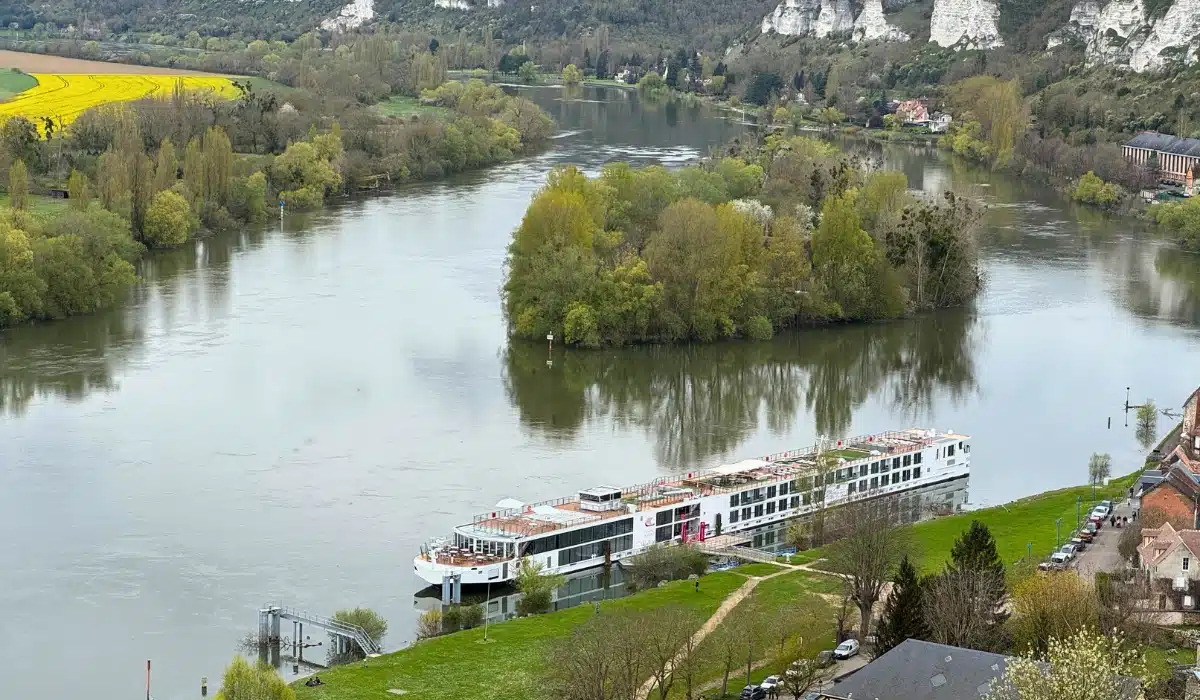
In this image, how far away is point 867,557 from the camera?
27672 millimetres

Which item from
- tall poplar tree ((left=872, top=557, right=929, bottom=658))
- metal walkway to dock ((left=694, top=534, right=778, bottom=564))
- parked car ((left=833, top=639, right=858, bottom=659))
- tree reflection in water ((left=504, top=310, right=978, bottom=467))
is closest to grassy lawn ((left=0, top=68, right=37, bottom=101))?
tree reflection in water ((left=504, top=310, right=978, bottom=467))

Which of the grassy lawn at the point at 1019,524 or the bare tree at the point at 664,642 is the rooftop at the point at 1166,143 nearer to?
the grassy lawn at the point at 1019,524

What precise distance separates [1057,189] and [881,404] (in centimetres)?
3651

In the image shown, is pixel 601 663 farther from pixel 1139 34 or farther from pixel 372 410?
pixel 1139 34

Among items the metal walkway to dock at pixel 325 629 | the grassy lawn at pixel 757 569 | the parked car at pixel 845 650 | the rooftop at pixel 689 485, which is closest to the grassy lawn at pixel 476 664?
the metal walkway to dock at pixel 325 629

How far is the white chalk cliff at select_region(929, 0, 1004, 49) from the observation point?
110 metres

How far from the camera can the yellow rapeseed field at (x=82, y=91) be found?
7538 centimetres

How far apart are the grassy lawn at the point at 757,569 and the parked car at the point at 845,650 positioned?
379cm

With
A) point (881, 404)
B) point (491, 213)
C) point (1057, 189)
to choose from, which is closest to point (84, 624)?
point (881, 404)

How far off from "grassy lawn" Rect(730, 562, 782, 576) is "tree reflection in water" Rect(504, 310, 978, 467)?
20.6ft

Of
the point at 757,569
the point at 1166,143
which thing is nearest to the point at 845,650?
the point at 757,569

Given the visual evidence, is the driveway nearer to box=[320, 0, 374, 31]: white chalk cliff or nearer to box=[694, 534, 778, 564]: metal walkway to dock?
box=[694, 534, 778, 564]: metal walkway to dock

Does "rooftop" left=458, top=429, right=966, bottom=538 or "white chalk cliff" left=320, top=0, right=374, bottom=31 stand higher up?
"white chalk cliff" left=320, top=0, right=374, bottom=31

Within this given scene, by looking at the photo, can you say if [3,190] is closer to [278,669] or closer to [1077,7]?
[278,669]
